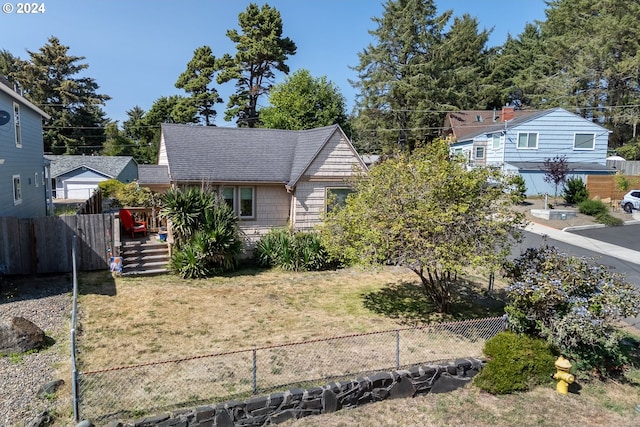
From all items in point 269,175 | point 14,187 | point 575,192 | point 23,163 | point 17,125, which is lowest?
point 575,192

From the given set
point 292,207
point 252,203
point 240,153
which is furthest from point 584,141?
point 252,203

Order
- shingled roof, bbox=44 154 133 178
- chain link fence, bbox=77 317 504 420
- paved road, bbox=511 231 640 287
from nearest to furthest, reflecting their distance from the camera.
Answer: chain link fence, bbox=77 317 504 420
paved road, bbox=511 231 640 287
shingled roof, bbox=44 154 133 178

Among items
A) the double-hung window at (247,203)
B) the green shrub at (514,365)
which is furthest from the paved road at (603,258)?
the double-hung window at (247,203)

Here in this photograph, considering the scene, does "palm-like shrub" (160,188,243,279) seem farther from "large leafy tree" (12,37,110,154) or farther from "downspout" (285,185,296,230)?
"large leafy tree" (12,37,110,154)

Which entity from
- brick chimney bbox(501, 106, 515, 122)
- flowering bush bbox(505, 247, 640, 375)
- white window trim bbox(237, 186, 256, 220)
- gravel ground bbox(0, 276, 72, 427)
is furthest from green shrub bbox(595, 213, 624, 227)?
gravel ground bbox(0, 276, 72, 427)

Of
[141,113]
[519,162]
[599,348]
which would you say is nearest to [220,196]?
[599,348]

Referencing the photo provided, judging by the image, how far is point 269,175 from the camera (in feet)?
57.4

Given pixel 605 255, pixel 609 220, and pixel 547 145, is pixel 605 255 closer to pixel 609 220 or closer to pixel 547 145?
pixel 609 220

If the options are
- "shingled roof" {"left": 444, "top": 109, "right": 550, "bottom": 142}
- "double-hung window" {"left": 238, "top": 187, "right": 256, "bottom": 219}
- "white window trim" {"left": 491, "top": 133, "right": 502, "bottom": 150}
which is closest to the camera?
"double-hung window" {"left": 238, "top": 187, "right": 256, "bottom": 219}

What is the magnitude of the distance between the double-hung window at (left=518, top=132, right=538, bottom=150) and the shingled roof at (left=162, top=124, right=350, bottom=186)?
2117 centimetres

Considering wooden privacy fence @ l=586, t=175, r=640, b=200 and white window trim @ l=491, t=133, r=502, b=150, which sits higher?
white window trim @ l=491, t=133, r=502, b=150

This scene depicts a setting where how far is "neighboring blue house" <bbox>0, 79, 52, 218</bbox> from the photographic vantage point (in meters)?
16.0

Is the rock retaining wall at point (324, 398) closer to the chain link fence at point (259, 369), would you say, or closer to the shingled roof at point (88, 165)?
the chain link fence at point (259, 369)

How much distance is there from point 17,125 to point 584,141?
1484 inches
